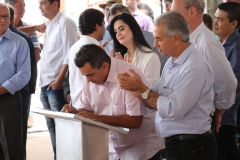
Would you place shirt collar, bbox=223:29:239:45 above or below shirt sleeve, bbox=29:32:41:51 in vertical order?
above

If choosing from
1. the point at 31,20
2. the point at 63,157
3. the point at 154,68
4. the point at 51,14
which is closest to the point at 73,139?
the point at 63,157

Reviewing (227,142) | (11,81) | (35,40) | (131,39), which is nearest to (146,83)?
(131,39)

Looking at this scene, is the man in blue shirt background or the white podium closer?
the white podium

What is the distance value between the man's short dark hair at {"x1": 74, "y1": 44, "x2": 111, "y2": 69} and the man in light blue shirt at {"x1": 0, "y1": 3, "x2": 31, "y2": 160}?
1469 millimetres

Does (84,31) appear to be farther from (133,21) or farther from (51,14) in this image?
(51,14)

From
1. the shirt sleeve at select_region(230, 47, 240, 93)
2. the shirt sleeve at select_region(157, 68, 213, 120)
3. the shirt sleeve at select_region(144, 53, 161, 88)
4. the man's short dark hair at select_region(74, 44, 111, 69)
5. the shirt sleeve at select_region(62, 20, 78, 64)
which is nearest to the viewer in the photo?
the shirt sleeve at select_region(157, 68, 213, 120)

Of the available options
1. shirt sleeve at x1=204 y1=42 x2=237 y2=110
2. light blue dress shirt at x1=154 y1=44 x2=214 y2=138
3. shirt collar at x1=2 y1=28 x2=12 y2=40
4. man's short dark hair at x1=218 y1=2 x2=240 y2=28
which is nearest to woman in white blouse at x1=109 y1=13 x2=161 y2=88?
shirt sleeve at x1=204 y1=42 x2=237 y2=110

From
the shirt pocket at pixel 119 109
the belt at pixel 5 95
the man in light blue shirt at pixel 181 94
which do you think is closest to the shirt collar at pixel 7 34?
the belt at pixel 5 95

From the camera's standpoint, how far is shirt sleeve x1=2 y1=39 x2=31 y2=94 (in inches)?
170

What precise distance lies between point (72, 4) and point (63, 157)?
534 centimetres

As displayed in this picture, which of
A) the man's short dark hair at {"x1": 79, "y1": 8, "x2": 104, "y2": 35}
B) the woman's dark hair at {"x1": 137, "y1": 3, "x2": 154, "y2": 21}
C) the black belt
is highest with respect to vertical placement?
the man's short dark hair at {"x1": 79, "y1": 8, "x2": 104, "y2": 35}

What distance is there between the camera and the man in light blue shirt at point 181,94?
264 centimetres

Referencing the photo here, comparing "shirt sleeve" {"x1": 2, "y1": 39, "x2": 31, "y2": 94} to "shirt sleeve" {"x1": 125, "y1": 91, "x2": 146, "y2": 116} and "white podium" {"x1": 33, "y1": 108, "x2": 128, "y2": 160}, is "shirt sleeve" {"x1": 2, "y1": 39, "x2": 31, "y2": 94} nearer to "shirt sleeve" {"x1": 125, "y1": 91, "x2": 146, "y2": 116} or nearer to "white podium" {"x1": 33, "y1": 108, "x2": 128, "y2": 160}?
"white podium" {"x1": 33, "y1": 108, "x2": 128, "y2": 160}

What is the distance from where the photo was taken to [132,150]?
3223 mm
